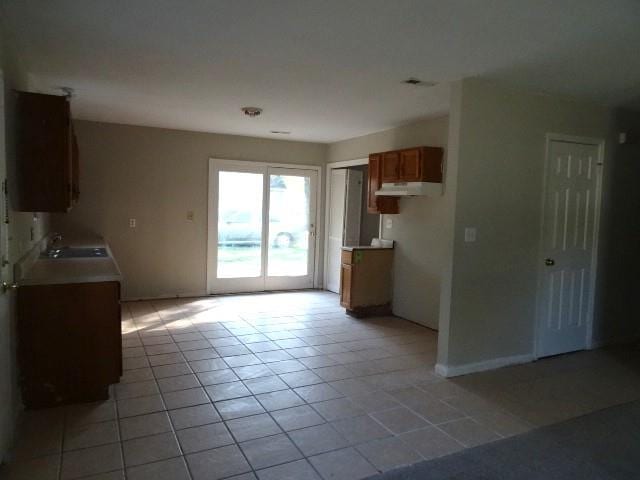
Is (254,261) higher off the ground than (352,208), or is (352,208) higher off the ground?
(352,208)

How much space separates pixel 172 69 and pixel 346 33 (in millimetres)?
1505

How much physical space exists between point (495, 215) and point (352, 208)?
328 centimetres

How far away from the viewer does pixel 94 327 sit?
3.09 m

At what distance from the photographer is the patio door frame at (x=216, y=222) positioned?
21.4ft

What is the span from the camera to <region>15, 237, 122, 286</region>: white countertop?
9.69 feet

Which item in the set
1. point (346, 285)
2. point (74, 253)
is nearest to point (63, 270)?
point (74, 253)

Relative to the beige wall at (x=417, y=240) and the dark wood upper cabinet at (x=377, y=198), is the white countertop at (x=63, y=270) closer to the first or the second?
the dark wood upper cabinet at (x=377, y=198)

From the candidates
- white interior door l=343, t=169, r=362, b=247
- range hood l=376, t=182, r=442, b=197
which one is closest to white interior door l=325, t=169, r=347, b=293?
white interior door l=343, t=169, r=362, b=247

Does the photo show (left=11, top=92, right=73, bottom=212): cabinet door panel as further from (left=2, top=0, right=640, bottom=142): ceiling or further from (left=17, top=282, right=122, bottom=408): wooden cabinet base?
(left=17, top=282, right=122, bottom=408): wooden cabinet base

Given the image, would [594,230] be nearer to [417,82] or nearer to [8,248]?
[417,82]

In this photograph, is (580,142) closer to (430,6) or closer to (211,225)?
(430,6)

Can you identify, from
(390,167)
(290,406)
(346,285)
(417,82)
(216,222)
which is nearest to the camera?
(290,406)

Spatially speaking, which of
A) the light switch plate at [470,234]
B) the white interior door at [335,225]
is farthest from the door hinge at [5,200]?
the white interior door at [335,225]

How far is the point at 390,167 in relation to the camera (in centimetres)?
533
